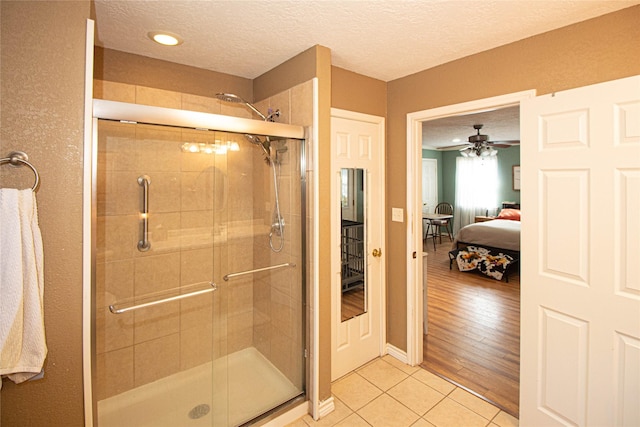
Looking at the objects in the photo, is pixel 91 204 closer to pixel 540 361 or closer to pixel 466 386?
pixel 540 361

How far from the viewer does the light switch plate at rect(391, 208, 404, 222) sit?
2.72 m

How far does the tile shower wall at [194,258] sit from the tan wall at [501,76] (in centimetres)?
98

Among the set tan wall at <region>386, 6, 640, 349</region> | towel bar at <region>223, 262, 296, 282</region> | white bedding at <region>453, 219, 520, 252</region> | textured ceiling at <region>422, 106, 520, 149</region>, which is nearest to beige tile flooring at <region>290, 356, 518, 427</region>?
tan wall at <region>386, 6, 640, 349</region>

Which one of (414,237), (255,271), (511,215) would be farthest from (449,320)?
(511,215)

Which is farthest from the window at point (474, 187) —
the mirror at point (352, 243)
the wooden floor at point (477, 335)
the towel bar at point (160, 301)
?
the towel bar at point (160, 301)

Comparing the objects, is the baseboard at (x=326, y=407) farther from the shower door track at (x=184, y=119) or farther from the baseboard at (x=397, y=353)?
the shower door track at (x=184, y=119)

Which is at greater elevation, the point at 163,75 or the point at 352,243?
the point at 163,75

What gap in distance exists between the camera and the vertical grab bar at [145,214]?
191 cm

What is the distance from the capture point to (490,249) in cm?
529

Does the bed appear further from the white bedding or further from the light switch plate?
the light switch plate

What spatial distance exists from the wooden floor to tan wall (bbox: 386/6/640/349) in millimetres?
501

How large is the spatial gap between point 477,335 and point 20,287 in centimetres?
355

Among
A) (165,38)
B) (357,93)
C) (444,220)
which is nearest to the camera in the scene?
(165,38)

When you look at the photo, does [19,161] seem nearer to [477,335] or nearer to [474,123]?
[477,335]
